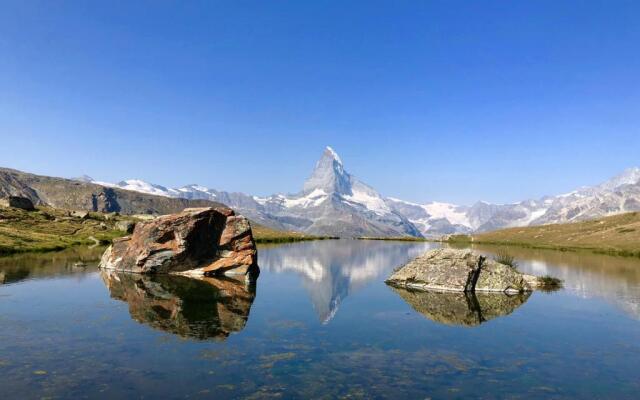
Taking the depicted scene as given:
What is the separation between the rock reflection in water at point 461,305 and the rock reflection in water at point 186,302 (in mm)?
16576

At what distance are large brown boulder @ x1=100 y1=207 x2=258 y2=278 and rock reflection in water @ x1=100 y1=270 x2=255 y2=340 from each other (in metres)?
2.90

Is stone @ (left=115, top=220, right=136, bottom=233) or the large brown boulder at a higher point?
stone @ (left=115, top=220, right=136, bottom=233)

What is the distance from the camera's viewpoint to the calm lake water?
21.0m

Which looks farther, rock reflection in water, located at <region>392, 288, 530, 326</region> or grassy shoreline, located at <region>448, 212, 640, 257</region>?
grassy shoreline, located at <region>448, 212, 640, 257</region>

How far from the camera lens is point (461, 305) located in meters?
42.3

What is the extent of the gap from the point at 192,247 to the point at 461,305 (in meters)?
38.2

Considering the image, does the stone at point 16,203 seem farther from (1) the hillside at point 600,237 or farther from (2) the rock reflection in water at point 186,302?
(1) the hillside at point 600,237

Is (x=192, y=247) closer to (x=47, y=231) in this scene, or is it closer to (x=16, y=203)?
(x=47, y=231)

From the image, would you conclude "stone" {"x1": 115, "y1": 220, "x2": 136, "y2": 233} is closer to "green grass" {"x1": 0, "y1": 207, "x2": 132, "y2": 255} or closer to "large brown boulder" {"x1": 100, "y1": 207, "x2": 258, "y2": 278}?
"green grass" {"x1": 0, "y1": 207, "x2": 132, "y2": 255}

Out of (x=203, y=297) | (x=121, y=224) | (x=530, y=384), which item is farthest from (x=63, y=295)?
(x=121, y=224)

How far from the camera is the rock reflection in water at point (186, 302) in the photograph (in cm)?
3205

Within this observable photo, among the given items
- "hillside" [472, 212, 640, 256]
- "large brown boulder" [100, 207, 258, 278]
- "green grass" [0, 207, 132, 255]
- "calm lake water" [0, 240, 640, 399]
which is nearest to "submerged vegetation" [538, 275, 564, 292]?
→ "calm lake water" [0, 240, 640, 399]

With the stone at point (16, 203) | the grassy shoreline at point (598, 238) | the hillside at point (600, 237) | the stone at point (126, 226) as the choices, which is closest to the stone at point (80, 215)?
the stone at point (16, 203)

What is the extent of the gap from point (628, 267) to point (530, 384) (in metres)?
73.1
